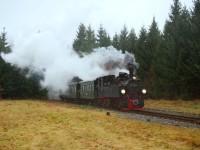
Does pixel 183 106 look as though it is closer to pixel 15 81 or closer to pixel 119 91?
pixel 119 91

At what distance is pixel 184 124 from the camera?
20000 mm

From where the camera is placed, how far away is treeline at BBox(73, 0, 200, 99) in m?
43.1

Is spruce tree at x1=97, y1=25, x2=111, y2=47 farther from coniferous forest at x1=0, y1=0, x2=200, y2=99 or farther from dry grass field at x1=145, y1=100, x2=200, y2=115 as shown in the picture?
dry grass field at x1=145, y1=100, x2=200, y2=115

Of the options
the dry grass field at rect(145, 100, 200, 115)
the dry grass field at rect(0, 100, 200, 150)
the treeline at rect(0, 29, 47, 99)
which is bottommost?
the dry grass field at rect(0, 100, 200, 150)

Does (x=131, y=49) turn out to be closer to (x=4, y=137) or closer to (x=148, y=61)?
(x=148, y=61)

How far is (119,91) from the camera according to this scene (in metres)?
29.5

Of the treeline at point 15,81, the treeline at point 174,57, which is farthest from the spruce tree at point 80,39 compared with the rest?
the treeline at point 15,81

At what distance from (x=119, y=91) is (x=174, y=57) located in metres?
19.5

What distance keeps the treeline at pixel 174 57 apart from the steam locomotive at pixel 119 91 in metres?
11.8

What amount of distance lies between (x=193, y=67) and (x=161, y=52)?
11.6 metres

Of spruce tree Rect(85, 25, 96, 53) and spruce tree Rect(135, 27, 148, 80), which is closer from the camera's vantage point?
spruce tree Rect(135, 27, 148, 80)

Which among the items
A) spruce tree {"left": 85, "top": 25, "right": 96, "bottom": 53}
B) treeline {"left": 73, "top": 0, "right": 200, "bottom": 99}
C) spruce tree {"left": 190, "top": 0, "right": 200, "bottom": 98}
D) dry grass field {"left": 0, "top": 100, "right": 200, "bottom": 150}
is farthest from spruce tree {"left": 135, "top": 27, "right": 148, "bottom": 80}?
dry grass field {"left": 0, "top": 100, "right": 200, "bottom": 150}

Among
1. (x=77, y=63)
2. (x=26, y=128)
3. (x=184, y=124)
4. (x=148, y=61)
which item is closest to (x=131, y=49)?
(x=148, y=61)

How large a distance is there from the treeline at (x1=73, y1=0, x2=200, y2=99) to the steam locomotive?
11824 millimetres
